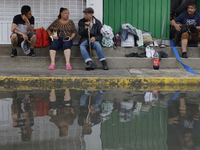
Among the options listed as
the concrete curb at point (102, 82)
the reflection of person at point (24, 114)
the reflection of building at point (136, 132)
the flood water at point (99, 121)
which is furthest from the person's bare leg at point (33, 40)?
the reflection of building at point (136, 132)

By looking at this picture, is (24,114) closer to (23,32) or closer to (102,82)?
(102,82)

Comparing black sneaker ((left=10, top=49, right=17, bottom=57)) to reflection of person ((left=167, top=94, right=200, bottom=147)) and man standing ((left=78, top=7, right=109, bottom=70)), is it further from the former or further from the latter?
reflection of person ((left=167, top=94, right=200, bottom=147))

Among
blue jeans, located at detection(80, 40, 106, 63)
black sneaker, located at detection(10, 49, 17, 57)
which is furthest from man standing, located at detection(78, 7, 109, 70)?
black sneaker, located at detection(10, 49, 17, 57)

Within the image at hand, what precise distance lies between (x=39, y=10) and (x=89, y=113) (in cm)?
611

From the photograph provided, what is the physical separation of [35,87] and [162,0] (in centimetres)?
535

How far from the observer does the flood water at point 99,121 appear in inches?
98.2

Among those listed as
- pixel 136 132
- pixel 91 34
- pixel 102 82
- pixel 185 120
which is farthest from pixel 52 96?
pixel 91 34

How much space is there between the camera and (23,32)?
775cm

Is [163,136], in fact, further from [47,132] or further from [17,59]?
[17,59]

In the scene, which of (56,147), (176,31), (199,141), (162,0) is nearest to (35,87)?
(56,147)

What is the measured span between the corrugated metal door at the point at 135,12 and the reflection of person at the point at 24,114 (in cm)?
505

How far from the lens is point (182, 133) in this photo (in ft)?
9.00

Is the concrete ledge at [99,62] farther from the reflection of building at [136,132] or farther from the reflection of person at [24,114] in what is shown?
the reflection of building at [136,132]

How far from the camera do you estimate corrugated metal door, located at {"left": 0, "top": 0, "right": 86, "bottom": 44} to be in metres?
8.70
